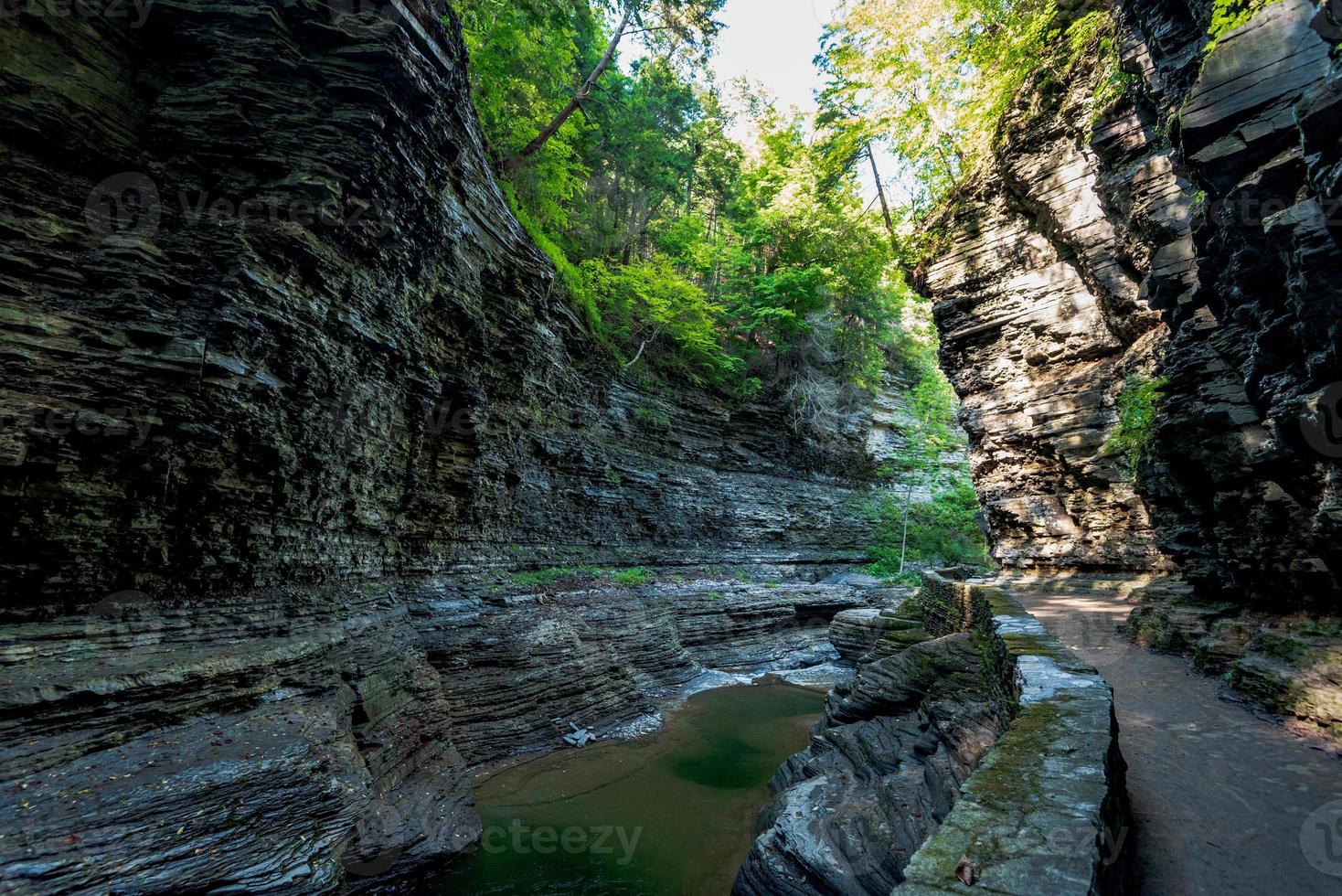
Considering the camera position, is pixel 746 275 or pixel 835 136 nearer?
pixel 835 136

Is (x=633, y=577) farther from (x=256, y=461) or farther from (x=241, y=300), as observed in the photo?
(x=241, y=300)

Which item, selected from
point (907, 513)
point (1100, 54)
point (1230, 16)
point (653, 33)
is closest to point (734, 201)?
point (653, 33)

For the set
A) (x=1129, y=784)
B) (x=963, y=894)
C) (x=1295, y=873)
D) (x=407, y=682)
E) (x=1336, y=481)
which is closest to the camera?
(x=963, y=894)

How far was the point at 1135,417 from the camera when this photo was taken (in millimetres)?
10898

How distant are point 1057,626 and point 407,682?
10.6 m

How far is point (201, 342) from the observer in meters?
6.26

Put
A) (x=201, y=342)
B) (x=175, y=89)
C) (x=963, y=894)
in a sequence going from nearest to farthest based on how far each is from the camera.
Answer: (x=963, y=894) < (x=201, y=342) < (x=175, y=89)

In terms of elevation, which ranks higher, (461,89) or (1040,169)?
(1040,169)

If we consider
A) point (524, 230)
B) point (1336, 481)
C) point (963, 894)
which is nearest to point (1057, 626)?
point (1336, 481)

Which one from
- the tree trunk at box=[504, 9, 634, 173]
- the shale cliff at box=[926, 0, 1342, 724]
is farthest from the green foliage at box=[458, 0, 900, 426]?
the shale cliff at box=[926, 0, 1342, 724]

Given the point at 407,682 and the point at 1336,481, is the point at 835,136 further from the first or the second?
the point at 407,682

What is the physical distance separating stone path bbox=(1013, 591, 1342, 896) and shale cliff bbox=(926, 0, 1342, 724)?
0.56 meters

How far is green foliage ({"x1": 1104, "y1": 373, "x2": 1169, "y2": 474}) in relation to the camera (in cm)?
909

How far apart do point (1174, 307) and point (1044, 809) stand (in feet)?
27.4
